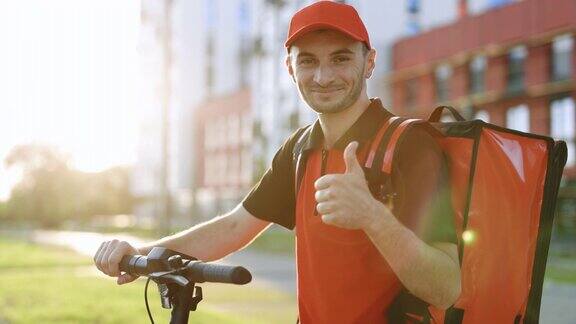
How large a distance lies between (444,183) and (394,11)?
145 ft

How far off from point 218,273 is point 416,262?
49cm

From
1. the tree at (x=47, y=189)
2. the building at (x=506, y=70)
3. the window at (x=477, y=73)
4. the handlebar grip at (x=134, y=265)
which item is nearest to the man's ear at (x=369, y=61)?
the handlebar grip at (x=134, y=265)

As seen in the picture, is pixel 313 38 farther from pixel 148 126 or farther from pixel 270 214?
pixel 148 126

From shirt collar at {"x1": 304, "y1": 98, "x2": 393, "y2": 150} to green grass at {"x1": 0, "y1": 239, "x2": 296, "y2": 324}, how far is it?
6.61 metres

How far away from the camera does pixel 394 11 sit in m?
45.5

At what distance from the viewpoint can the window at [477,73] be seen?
37250mm

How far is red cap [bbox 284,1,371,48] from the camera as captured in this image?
241 centimetres

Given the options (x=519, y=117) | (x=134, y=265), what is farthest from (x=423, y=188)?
(x=519, y=117)

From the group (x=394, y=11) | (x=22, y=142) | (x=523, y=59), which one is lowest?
(x=22, y=142)

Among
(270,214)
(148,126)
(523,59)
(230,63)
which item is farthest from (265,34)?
(270,214)

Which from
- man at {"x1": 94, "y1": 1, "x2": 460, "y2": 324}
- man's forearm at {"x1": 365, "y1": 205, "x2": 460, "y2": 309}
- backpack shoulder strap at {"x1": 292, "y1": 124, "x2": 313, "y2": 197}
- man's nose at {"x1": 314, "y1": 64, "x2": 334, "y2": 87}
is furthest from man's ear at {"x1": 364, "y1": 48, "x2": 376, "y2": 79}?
man's forearm at {"x1": 365, "y1": 205, "x2": 460, "y2": 309}

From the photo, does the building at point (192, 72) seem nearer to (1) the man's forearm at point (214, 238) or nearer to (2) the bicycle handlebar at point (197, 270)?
(1) the man's forearm at point (214, 238)

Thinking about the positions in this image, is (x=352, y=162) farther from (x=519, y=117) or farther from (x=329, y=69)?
(x=519, y=117)

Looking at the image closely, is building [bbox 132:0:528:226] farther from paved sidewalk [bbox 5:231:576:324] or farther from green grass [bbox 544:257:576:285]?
green grass [bbox 544:257:576:285]
